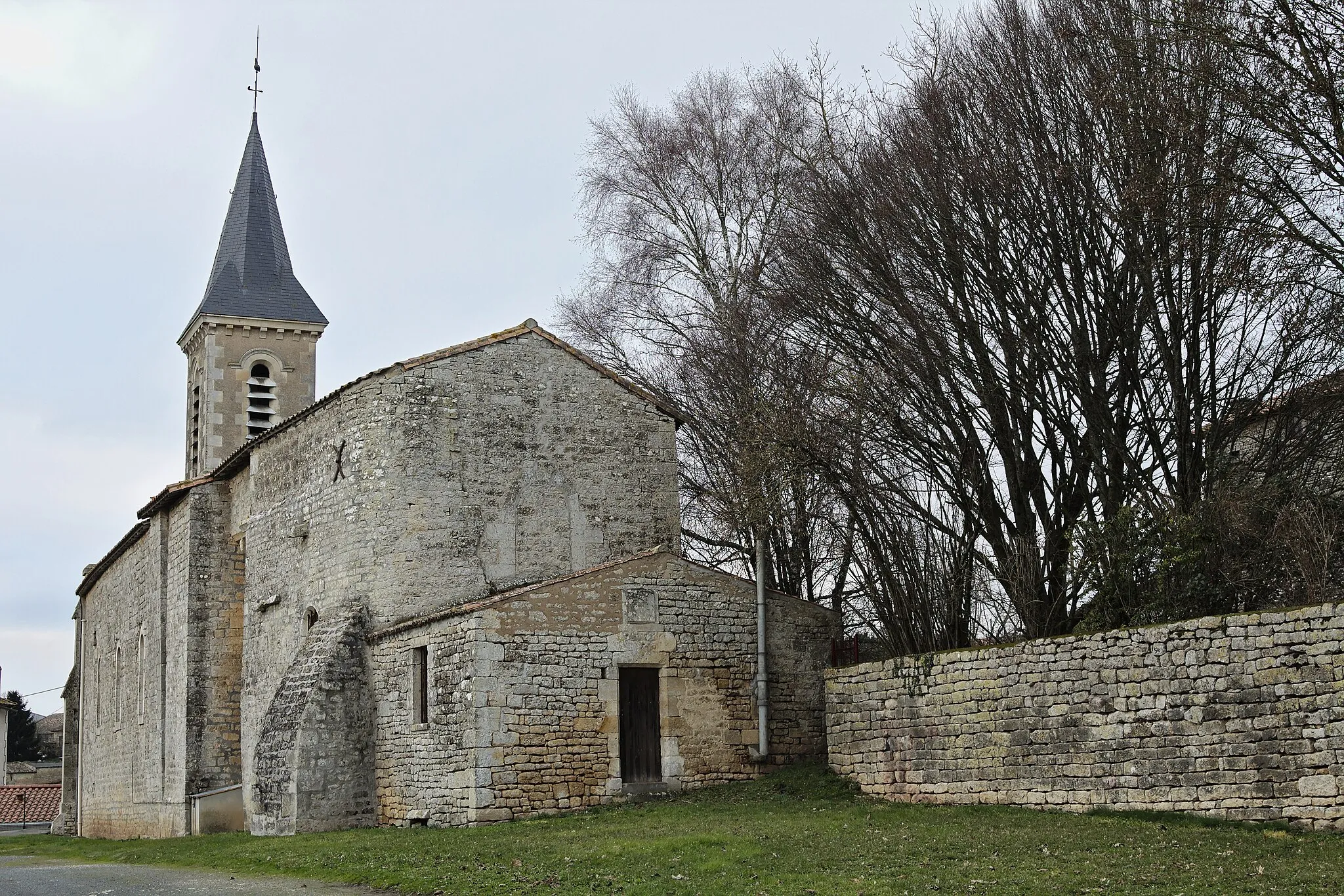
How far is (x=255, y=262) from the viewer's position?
116 feet

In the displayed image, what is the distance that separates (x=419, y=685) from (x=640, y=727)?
321cm

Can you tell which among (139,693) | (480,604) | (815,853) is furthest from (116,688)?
(815,853)

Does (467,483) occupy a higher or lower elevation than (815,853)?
higher

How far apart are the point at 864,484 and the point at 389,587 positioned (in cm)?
753

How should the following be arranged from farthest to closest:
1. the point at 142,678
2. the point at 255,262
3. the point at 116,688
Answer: the point at 255,262 → the point at 116,688 → the point at 142,678

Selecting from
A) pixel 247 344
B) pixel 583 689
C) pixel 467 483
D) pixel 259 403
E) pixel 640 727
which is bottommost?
pixel 640 727

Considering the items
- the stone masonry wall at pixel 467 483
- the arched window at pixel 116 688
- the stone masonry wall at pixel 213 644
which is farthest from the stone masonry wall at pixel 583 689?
the arched window at pixel 116 688

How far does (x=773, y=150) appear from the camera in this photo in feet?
84.6

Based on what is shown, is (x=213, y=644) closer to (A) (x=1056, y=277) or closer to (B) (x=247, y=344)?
(B) (x=247, y=344)

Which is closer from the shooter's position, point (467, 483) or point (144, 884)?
point (144, 884)

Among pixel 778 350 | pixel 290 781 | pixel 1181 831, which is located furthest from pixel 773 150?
pixel 1181 831

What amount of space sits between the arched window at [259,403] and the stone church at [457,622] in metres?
6.39

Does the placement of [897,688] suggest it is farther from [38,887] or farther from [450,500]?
[38,887]

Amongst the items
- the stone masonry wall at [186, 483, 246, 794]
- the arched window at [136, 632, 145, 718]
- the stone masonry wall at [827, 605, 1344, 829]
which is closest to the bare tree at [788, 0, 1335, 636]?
the stone masonry wall at [827, 605, 1344, 829]
